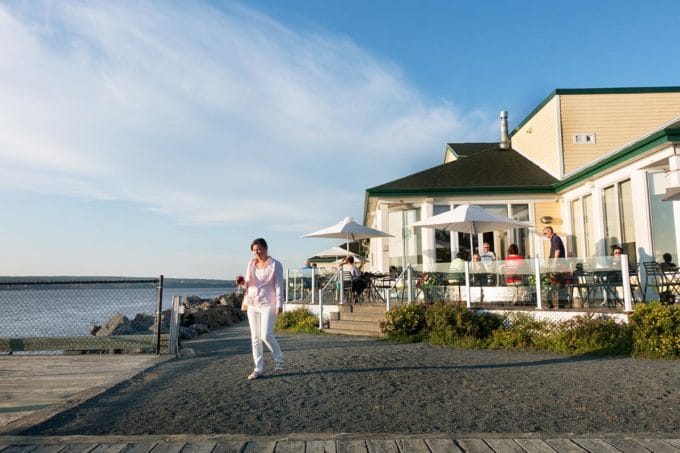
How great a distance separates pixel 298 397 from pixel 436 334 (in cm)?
472

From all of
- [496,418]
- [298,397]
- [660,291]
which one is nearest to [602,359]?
[660,291]

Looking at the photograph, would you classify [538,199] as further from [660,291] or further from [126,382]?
[126,382]

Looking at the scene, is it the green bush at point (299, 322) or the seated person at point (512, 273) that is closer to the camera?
the seated person at point (512, 273)

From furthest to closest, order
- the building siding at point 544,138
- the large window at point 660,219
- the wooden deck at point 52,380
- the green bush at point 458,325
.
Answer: the building siding at point 544,138, the large window at point 660,219, the green bush at point 458,325, the wooden deck at point 52,380

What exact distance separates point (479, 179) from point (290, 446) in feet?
42.2

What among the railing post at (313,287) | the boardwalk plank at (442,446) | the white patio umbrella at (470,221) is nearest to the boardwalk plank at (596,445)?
the boardwalk plank at (442,446)

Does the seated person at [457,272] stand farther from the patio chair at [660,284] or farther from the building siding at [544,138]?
the building siding at [544,138]

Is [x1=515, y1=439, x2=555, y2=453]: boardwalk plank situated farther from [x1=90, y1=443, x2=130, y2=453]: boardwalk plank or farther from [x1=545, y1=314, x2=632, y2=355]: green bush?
[x1=545, y1=314, x2=632, y2=355]: green bush

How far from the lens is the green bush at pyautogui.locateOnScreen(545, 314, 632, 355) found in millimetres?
7762

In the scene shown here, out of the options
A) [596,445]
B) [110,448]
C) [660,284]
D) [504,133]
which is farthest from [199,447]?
[504,133]

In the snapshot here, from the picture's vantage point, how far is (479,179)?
15055 mm

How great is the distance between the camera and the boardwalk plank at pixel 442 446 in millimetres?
3285

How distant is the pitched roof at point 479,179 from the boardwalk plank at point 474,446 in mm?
11062

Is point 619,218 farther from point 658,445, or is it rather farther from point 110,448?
point 110,448
